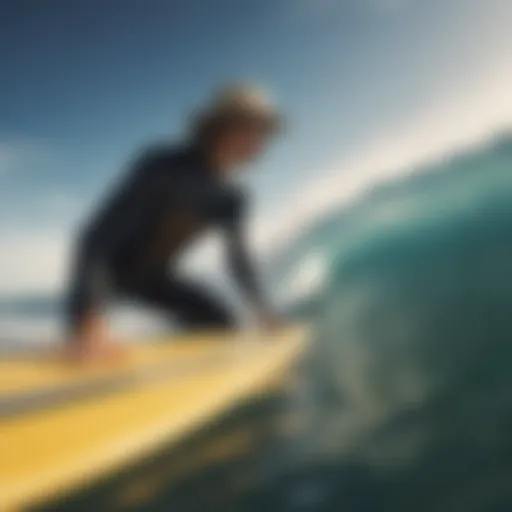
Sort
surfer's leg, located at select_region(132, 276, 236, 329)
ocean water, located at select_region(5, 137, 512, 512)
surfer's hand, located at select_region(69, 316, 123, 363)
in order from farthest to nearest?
surfer's leg, located at select_region(132, 276, 236, 329) → surfer's hand, located at select_region(69, 316, 123, 363) → ocean water, located at select_region(5, 137, 512, 512)

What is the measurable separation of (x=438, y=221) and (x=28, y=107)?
77cm

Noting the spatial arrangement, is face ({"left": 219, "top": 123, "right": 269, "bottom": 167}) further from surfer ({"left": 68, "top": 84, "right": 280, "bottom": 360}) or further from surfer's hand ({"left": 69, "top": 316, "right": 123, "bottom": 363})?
surfer's hand ({"left": 69, "top": 316, "right": 123, "bottom": 363})

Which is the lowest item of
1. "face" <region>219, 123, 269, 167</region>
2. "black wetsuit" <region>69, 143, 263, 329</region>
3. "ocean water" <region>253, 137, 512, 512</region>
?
"ocean water" <region>253, 137, 512, 512</region>

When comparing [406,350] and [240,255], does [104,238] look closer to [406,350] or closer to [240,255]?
[240,255]

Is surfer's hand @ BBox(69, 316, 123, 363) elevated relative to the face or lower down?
lower down

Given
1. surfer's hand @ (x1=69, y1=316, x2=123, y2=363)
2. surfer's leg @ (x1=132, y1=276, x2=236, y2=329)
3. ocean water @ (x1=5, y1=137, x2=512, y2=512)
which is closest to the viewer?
ocean water @ (x1=5, y1=137, x2=512, y2=512)

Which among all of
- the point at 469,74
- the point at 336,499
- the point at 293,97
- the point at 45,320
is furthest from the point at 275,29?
the point at 336,499

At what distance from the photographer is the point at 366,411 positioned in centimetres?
120

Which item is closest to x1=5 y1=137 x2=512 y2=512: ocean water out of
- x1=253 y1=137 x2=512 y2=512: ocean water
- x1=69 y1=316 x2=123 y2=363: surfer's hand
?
x1=253 y1=137 x2=512 y2=512: ocean water

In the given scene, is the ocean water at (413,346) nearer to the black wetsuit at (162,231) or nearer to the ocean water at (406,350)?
the ocean water at (406,350)

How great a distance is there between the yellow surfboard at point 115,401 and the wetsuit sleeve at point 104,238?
0.11 m

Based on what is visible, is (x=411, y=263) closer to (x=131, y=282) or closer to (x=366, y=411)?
(x=366, y=411)

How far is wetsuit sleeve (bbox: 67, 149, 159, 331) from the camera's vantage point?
1.25 m

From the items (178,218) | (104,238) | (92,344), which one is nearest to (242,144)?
(178,218)
